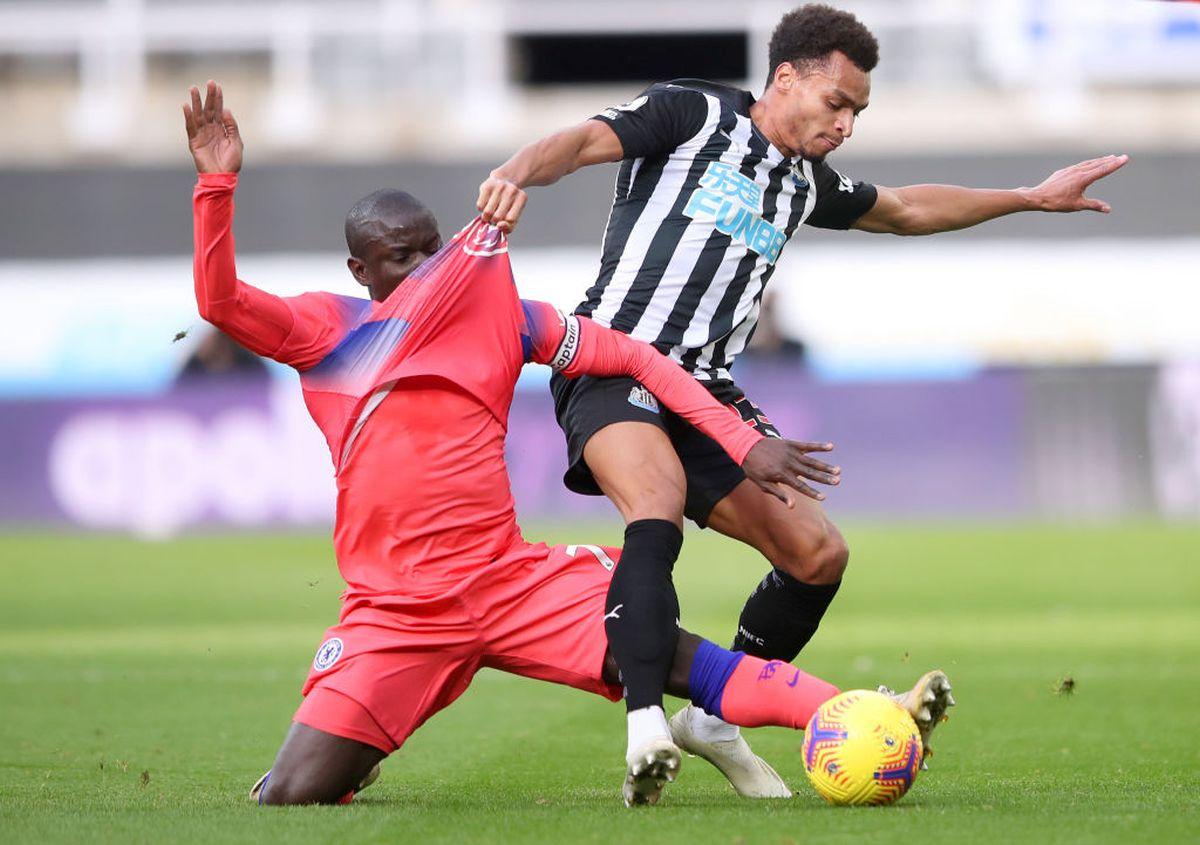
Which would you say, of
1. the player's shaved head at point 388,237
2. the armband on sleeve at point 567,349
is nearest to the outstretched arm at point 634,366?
the armband on sleeve at point 567,349

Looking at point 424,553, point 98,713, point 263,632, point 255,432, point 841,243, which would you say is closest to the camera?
point 424,553

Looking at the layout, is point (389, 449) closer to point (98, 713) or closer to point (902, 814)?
point (902, 814)

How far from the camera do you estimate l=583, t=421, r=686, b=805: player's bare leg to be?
477cm

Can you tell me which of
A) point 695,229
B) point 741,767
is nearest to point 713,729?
point 741,767

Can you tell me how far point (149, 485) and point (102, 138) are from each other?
10272 millimetres

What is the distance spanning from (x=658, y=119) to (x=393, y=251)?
3.06 ft

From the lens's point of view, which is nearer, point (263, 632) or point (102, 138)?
point (263, 632)

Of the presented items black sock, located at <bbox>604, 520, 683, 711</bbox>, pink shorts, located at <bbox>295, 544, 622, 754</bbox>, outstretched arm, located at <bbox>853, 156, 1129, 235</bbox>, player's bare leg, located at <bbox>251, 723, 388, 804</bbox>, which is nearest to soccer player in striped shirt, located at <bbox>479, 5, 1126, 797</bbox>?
black sock, located at <bbox>604, 520, 683, 711</bbox>

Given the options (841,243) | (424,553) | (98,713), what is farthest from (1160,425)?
(424,553)

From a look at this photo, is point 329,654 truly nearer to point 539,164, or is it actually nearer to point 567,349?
point 567,349

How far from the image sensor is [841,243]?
78.1 feet

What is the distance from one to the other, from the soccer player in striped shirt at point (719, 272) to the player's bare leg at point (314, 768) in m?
1.04

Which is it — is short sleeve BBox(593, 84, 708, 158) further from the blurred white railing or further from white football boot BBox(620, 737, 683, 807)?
the blurred white railing

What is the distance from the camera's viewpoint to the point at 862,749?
4.72 metres
